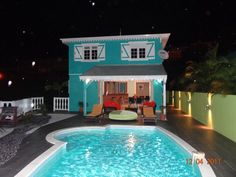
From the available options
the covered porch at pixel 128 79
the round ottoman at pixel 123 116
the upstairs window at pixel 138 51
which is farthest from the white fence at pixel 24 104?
the upstairs window at pixel 138 51

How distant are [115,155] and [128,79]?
963 centimetres

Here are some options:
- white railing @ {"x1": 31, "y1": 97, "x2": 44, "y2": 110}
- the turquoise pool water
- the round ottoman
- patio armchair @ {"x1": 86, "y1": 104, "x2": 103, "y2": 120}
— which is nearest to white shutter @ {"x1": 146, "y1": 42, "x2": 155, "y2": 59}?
the round ottoman

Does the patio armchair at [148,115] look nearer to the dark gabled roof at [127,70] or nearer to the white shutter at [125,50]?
the dark gabled roof at [127,70]

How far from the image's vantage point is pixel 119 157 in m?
8.19

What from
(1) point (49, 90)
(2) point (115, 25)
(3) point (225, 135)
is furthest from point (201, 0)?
(3) point (225, 135)

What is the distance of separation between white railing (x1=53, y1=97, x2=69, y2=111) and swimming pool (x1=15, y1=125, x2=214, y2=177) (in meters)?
→ 7.87

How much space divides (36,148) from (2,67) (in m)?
20.4

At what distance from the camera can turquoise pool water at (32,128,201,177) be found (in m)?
6.76

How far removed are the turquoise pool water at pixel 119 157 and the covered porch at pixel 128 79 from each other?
4799mm

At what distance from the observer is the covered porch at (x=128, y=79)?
15.6 meters

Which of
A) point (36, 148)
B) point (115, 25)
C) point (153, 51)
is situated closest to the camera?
point (36, 148)

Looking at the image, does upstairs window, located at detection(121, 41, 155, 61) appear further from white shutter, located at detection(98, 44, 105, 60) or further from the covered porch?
white shutter, located at detection(98, 44, 105, 60)

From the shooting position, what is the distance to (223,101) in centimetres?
1020

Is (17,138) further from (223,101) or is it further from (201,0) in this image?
(201,0)
